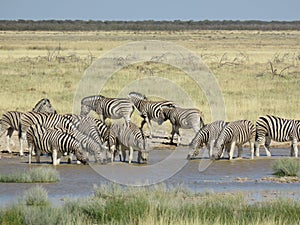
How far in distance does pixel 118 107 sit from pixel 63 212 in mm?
10075

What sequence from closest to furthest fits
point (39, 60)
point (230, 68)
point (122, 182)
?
point (122, 182) < point (230, 68) < point (39, 60)

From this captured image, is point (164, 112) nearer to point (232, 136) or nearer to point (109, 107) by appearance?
point (109, 107)

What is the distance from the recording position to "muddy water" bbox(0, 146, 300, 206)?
41.8 ft

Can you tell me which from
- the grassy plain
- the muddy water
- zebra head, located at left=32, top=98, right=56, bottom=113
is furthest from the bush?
the grassy plain

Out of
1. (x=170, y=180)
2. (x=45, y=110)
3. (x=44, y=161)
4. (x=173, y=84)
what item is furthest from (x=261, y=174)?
(x=173, y=84)

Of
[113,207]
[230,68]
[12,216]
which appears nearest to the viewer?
[12,216]

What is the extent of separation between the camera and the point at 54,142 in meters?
15.6

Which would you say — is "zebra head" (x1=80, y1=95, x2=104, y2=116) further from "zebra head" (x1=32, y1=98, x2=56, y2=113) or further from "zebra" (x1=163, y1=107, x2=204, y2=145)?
"zebra" (x1=163, y1=107, x2=204, y2=145)

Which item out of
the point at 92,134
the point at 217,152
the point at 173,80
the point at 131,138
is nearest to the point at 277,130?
the point at 217,152

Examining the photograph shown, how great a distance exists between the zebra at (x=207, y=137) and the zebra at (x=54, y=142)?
2504 millimetres

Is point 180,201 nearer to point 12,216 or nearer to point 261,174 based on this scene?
point 12,216

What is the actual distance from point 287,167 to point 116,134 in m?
3.67

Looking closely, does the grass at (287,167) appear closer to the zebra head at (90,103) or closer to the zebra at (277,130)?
the zebra at (277,130)

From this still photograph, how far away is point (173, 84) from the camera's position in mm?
29484
